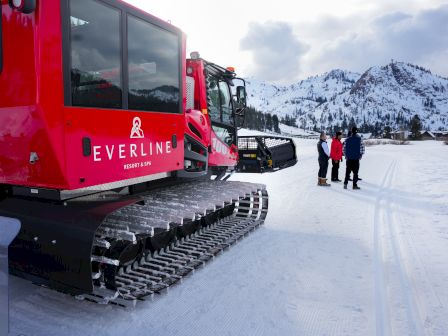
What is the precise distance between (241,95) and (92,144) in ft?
12.5

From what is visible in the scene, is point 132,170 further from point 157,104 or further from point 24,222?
point 24,222

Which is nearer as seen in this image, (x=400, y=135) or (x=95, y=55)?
(x=95, y=55)

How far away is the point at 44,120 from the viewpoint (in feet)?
10.4

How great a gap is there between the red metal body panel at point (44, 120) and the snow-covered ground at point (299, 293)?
1.20 meters

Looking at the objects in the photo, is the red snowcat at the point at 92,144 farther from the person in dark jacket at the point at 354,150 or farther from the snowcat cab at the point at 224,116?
the person in dark jacket at the point at 354,150

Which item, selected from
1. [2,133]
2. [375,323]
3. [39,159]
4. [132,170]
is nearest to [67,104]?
[39,159]

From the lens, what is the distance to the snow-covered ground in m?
3.33

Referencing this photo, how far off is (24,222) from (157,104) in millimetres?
1789

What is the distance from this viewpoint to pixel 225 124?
6.66 m

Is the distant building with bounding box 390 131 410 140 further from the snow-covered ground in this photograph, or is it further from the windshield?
the snow-covered ground

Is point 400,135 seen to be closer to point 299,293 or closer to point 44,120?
point 299,293

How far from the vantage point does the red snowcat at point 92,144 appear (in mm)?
3176

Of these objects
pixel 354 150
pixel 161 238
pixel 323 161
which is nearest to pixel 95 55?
pixel 161 238

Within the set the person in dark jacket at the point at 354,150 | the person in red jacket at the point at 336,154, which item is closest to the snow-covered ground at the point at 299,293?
the person in dark jacket at the point at 354,150
